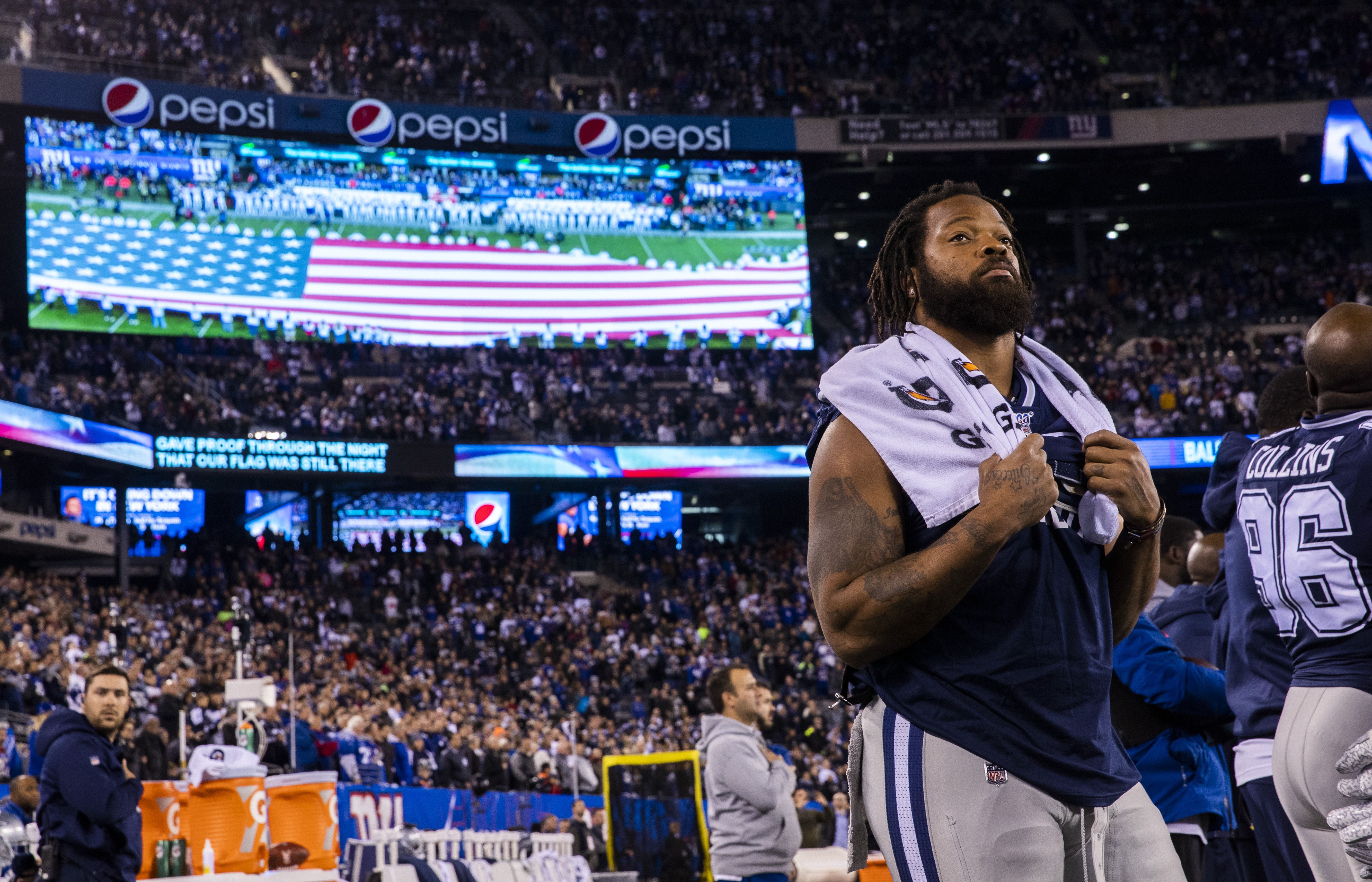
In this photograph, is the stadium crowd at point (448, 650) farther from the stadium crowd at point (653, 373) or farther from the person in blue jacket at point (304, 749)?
the stadium crowd at point (653, 373)

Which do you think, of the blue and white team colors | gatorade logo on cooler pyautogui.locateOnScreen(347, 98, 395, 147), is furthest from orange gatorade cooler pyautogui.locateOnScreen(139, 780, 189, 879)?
gatorade logo on cooler pyautogui.locateOnScreen(347, 98, 395, 147)

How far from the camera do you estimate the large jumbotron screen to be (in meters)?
30.0

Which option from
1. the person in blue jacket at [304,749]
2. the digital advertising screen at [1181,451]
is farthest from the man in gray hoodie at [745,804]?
the digital advertising screen at [1181,451]

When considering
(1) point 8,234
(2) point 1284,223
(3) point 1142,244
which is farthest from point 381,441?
(2) point 1284,223

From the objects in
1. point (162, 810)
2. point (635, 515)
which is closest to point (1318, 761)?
point (162, 810)

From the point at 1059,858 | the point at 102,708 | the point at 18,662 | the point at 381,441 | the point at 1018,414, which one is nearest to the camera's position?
the point at 1059,858

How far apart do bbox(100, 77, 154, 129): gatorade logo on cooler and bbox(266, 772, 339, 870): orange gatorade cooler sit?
2583cm

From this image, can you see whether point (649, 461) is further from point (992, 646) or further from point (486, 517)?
point (992, 646)

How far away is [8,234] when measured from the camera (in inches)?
1235

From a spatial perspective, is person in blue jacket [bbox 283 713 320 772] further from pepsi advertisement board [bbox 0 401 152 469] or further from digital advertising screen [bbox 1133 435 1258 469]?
digital advertising screen [bbox 1133 435 1258 469]

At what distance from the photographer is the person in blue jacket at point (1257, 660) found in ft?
12.8

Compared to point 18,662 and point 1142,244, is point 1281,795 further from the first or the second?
point 1142,244

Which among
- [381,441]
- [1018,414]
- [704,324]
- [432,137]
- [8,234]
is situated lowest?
[1018,414]

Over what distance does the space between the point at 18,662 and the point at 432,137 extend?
18.7 metres
